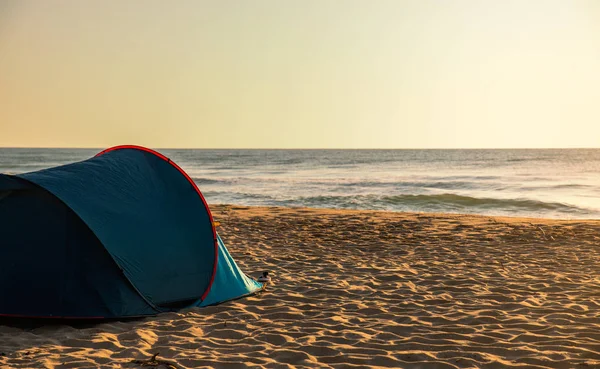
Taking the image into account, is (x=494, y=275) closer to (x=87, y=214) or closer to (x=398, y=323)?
(x=398, y=323)

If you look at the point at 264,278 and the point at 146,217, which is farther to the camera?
the point at 264,278

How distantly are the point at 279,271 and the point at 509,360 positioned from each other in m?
4.17

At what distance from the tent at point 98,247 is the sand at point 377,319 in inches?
10.3

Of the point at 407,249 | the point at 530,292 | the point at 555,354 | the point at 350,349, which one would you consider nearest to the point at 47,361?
the point at 350,349

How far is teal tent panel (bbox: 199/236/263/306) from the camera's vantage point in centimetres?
652

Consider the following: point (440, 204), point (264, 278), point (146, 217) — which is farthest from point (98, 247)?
point (440, 204)

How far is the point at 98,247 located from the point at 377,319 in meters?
3.02

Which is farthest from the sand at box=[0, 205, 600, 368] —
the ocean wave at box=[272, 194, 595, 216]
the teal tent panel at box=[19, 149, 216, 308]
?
the ocean wave at box=[272, 194, 595, 216]

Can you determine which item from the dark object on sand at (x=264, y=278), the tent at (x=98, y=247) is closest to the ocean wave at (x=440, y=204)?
the dark object on sand at (x=264, y=278)

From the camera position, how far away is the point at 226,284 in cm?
673

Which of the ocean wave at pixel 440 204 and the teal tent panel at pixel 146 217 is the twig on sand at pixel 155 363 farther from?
the ocean wave at pixel 440 204

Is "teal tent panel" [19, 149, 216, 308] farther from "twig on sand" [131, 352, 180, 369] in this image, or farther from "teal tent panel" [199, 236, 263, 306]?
"twig on sand" [131, 352, 180, 369]

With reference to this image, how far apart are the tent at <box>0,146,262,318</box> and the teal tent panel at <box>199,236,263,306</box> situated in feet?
0.09

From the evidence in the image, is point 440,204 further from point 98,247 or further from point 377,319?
point 98,247
